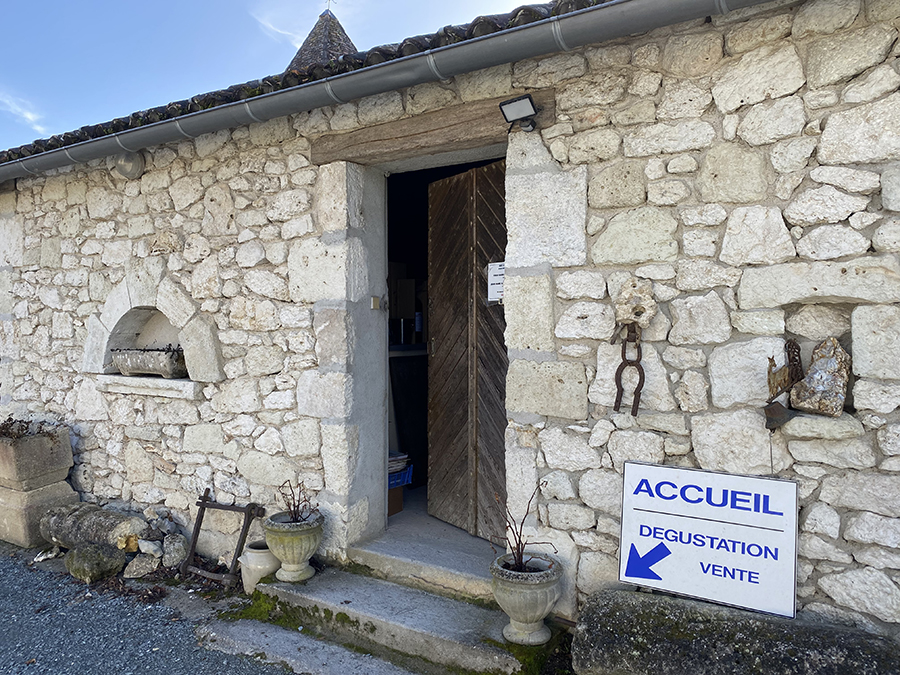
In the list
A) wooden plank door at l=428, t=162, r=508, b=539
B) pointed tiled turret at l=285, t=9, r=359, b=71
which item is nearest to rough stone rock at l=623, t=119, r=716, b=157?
wooden plank door at l=428, t=162, r=508, b=539

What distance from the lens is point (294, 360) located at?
→ 3.62m

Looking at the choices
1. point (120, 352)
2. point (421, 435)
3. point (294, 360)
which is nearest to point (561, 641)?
point (294, 360)

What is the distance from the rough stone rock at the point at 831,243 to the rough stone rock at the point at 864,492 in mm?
857

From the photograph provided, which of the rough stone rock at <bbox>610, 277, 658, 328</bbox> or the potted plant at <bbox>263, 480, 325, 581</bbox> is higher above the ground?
the rough stone rock at <bbox>610, 277, 658, 328</bbox>

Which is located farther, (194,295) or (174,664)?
(194,295)

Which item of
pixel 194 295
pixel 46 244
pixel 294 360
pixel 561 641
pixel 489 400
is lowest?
pixel 561 641

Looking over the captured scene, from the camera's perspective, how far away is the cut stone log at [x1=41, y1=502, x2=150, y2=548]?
4035 mm

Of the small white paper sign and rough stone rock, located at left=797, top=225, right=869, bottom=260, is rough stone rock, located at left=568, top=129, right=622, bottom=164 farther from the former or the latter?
rough stone rock, located at left=797, top=225, right=869, bottom=260

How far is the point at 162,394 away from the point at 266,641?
6.51 feet

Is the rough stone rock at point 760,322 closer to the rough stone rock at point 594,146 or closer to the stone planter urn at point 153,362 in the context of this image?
the rough stone rock at point 594,146

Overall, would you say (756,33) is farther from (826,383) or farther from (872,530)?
(872,530)

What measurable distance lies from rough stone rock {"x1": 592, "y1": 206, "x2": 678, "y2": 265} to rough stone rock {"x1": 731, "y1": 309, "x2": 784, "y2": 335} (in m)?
0.39

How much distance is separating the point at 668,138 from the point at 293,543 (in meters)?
2.91

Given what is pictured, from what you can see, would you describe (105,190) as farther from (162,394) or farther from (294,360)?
(294,360)
